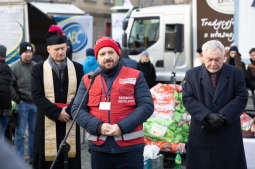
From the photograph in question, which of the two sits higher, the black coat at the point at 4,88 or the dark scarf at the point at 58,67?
the dark scarf at the point at 58,67

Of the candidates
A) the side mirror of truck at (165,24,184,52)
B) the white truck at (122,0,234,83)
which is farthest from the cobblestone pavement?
the side mirror of truck at (165,24,184,52)

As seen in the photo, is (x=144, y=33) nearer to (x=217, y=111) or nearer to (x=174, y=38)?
(x=174, y=38)

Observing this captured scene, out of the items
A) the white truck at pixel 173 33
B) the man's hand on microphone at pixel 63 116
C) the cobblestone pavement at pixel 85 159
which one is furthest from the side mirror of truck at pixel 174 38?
the man's hand on microphone at pixel 63 116

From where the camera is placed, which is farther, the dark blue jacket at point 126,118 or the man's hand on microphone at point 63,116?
the man's hand on microphone at point 63,116

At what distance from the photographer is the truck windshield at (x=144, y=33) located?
12.9m

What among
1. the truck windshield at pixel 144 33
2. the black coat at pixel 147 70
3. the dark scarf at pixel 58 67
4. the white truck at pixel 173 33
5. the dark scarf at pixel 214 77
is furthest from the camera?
the truck windshield at pixel 144 33

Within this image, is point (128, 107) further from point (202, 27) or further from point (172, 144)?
point (202, 27)

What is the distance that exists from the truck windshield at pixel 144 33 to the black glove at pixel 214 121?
927 centimetres

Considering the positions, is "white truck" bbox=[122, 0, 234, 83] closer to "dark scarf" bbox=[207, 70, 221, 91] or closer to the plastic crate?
the plastic crate

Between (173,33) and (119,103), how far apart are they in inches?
363

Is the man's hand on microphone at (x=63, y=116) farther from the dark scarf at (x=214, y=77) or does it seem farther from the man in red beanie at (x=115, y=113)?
the dark scarf at (x=214, y=77)

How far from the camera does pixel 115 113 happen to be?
10.7 ft

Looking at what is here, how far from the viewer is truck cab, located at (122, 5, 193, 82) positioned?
1240 centimetres

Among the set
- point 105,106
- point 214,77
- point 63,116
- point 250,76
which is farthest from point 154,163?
point 250,76
